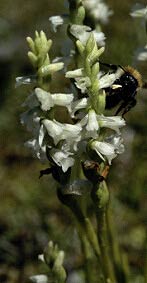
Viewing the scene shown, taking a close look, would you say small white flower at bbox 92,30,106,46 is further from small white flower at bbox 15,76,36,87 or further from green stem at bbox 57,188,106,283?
green stem at bbox 57,188,106,283

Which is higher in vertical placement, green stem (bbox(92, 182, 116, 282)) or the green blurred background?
green stem (bbox(92, 182, 116, 282))

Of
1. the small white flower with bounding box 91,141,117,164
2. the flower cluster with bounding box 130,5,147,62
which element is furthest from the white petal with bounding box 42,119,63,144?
the flower cluster with bounding box 130,5,147,62

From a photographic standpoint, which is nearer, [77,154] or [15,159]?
[77,154]

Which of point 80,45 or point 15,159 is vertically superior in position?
point 80,45

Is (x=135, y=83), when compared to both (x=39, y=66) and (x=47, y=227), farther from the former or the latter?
(x=47, y=227)

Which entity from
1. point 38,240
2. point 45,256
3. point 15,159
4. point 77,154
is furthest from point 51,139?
point 15,159

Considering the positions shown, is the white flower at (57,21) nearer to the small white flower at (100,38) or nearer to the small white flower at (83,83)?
the small white flower at (100,38)

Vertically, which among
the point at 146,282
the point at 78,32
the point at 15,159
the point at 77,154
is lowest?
the point at 15,159

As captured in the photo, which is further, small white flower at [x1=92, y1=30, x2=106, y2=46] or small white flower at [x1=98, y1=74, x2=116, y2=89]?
small white flower at [x1=92, y1=30, x2=106, y2=46]
